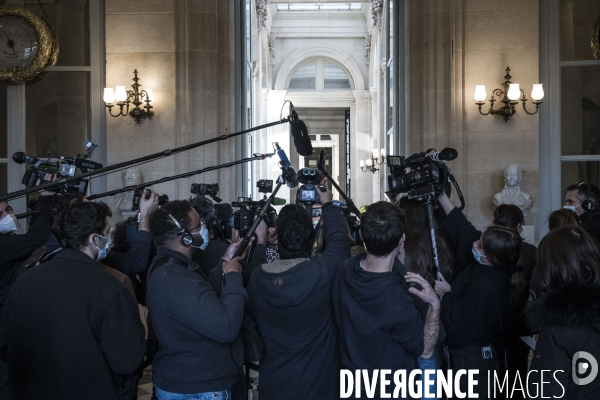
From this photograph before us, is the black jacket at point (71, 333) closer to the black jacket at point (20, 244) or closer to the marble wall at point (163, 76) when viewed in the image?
the black jacket at point (20, 244)

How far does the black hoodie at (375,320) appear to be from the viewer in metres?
2.49

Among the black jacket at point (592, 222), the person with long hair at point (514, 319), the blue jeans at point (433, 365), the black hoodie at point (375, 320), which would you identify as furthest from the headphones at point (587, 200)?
the black hoodie at point (375, 320)

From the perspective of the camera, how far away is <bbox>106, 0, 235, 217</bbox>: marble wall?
735 centimetres

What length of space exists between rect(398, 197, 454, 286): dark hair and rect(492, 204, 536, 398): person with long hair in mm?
627

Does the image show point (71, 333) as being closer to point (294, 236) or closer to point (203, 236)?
point (203, 236)

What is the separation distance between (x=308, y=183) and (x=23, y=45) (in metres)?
5.80

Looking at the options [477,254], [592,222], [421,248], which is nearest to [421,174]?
[421,248]

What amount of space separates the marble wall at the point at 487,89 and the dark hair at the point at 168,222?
5.23 m

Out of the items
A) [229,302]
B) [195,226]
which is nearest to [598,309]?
[229,302]

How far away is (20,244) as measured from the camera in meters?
3.51

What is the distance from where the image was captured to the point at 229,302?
2418 mm

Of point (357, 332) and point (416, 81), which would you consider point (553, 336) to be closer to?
point (357, 332)

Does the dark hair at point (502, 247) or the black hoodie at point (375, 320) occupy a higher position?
the dark hair at point (502, 247)

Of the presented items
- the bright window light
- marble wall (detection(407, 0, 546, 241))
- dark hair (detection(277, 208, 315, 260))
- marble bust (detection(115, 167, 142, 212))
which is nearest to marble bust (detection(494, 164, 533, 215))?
marble wall (detection(407, 0, 546, 241))
